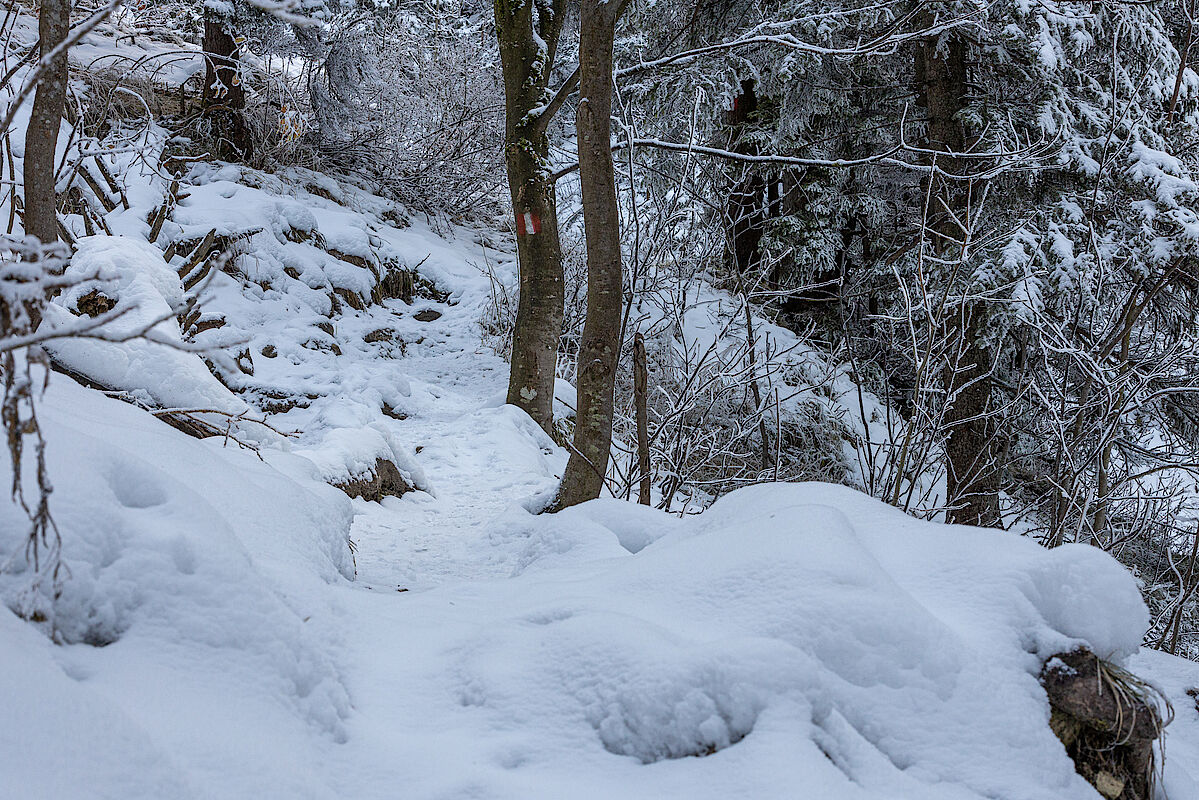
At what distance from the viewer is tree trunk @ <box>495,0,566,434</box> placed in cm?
684

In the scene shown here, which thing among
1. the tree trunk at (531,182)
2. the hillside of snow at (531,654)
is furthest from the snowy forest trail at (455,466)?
the hillside of snow at (531,654)

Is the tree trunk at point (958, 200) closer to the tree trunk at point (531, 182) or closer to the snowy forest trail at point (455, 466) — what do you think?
the tree trunk at point (531, 182)

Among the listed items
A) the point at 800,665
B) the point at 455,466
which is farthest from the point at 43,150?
the point at 455,466

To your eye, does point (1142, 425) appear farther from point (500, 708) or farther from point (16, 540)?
point (16, 540)

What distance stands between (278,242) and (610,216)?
6.08m

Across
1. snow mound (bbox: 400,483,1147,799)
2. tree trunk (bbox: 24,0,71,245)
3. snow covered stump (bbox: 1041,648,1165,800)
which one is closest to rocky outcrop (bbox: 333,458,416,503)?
tree trunk (bbox: 24,0,71,245)

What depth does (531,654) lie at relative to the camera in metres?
1.74

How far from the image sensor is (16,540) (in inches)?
53.6

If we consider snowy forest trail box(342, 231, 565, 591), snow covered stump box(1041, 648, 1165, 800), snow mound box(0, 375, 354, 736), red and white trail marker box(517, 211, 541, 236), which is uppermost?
red and white trail marker box(517, 211, 541, 236)

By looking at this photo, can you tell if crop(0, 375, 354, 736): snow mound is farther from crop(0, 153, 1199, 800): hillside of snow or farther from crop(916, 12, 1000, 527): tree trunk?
crop(916, 12, 1000, 527): tree trunk

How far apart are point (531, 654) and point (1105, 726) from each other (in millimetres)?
1247

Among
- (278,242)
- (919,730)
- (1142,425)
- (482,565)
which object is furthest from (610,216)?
(278,242)

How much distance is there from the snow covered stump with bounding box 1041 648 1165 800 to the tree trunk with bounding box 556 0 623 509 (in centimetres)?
243

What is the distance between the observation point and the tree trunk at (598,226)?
379 cm
